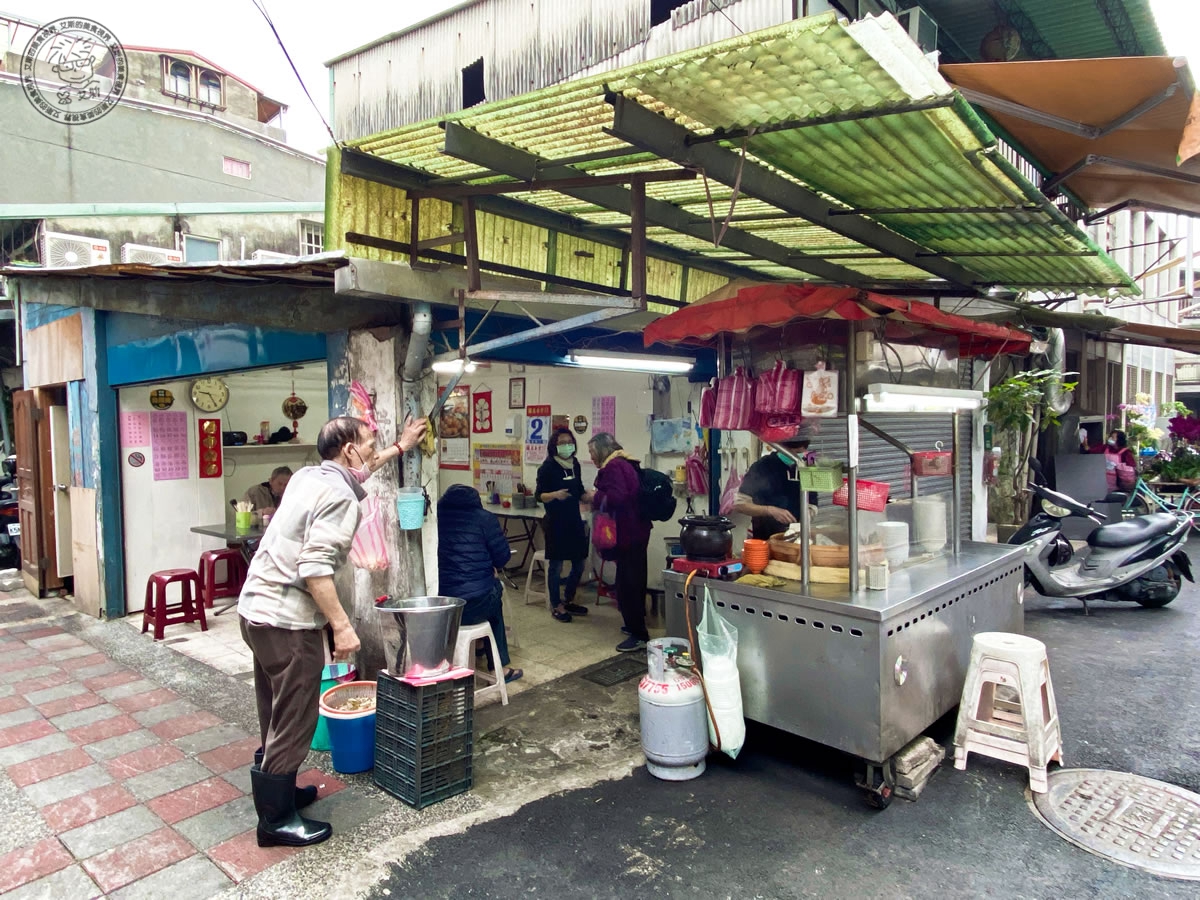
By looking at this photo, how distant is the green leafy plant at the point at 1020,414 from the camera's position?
8922 mm

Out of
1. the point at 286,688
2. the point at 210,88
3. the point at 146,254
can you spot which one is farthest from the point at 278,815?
the point at 210,88

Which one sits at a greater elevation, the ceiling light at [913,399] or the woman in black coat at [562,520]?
the ceiling light at [913,399]

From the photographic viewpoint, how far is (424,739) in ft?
11.9

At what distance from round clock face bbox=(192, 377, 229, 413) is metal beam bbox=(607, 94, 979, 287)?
6464 millimetres

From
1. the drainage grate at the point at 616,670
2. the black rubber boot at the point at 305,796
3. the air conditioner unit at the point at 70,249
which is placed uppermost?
the air conditioner unit at the point at 70,249

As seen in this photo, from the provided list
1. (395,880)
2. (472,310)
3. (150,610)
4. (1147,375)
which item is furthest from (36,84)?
(1147,375)

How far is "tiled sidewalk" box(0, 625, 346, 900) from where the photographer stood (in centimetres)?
314

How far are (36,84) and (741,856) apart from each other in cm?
1587

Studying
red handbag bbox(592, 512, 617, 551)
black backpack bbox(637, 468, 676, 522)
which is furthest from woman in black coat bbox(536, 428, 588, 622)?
black backpack bbox(637, 468, 676, 522)

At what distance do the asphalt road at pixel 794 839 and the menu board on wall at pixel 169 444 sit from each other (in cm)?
607

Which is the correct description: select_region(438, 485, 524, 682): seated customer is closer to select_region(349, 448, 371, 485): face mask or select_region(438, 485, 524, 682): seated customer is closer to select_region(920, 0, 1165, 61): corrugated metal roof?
select_region(349, 448, 371, 485): face mask

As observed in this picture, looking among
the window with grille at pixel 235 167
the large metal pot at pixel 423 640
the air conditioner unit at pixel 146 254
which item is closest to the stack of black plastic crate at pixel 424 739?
the large metal pot at pixel 423 640

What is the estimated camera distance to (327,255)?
4.15 m

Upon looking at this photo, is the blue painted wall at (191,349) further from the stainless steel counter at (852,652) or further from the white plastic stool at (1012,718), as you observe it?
the white plastic stool at (1012,718)
